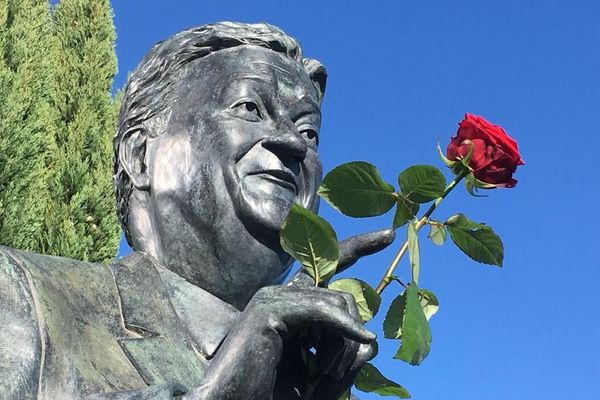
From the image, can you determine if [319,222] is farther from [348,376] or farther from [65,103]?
[65,103]

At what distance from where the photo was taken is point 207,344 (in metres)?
3.18

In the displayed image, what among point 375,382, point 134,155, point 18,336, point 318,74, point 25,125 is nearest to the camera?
point 18,336

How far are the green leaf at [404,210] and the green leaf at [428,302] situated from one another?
8.0 inches

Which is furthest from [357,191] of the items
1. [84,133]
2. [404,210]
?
[84,133]

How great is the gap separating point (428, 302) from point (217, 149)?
83cm

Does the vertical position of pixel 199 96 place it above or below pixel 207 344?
above

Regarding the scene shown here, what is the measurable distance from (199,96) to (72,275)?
763 millimetres

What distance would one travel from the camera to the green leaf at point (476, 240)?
9.71ft

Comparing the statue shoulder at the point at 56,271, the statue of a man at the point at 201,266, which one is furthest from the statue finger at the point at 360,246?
the statue shoulder at the point at 56,271

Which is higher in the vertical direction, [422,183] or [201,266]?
[422,183]

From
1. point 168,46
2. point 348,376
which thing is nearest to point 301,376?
point 348,376

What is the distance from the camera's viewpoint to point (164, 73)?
3.58m

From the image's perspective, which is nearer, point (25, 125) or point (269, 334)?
point (269, 334)

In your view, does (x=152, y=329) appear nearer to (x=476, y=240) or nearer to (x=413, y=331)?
(x=413, y=331)
